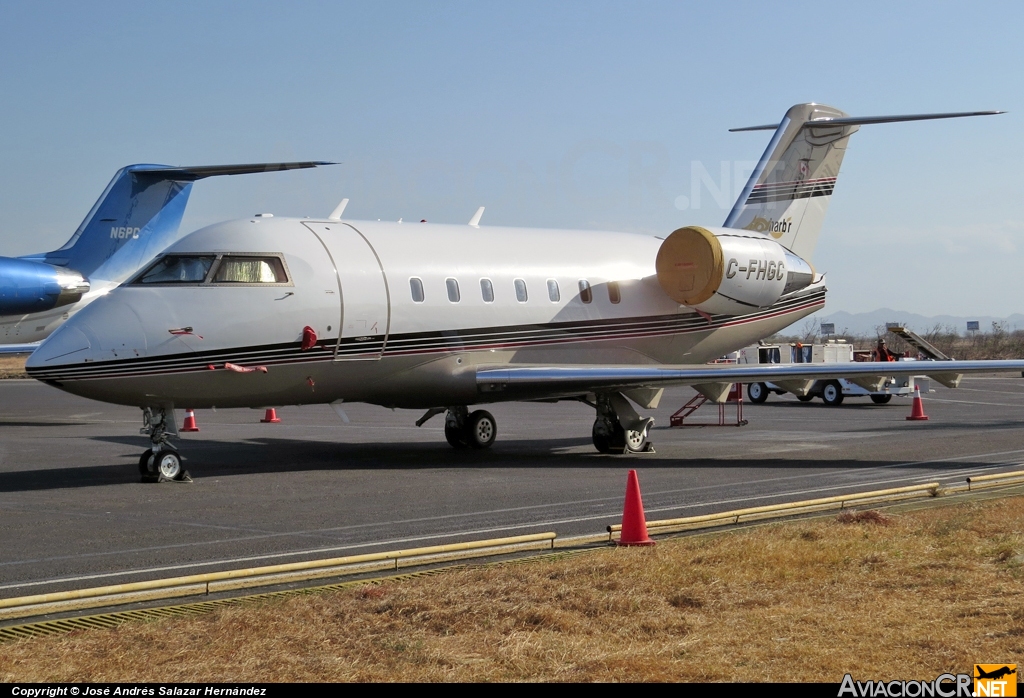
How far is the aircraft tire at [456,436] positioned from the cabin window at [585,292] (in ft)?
11.2

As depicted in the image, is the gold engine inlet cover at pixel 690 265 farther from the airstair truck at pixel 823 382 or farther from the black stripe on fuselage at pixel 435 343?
the airstair truck at pixel 823 382

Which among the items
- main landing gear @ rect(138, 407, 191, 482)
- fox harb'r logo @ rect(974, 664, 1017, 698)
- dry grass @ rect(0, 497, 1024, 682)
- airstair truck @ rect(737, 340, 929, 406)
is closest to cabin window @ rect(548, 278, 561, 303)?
main landing gear @ rect(138, 407, 191, 482)

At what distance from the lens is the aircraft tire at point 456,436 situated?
20.5m

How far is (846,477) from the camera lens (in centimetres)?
1494

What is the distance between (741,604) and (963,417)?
68.9ft

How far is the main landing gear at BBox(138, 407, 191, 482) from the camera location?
14938 millimetres

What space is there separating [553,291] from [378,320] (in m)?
3.77

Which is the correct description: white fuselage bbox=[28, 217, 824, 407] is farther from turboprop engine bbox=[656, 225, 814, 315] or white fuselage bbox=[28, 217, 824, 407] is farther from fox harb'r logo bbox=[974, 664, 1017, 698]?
fox harb'r logo bbox=[974, 664, 1017, 698]

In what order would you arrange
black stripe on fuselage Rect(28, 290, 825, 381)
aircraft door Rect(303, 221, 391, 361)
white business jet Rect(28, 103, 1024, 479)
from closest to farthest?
black stripe on fuselage Rect(28, 290, 825, 381) → white business jet Rect(28, 103, 1024, 479) → aircraft door Rect(303, 221, 391, 361)

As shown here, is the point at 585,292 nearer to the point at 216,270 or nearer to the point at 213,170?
the point at 216,270

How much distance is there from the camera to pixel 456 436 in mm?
20594

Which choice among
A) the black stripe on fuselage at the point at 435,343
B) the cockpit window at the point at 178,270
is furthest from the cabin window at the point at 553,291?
the cockpit window at the point at 178,270

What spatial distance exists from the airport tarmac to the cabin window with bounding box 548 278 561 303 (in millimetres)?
2738

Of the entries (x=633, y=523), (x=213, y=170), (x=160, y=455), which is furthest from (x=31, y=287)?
(x=633, y=523)
